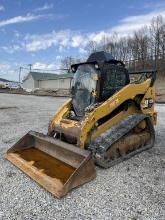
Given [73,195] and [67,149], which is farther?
[67,149]

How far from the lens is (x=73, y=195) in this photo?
4.23 meters

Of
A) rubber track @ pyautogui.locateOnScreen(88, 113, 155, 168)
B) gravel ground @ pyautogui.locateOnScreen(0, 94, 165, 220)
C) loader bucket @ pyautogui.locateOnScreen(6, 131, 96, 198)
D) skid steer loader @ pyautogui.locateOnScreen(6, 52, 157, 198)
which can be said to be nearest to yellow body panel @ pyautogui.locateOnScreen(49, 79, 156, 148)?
skid steer loader @ pyautogui.locateOnScreen(6, 52, 157, 198)

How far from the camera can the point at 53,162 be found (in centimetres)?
527

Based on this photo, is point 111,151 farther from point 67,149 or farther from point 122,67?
point 122,67

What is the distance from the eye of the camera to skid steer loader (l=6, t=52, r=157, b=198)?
16.1ft

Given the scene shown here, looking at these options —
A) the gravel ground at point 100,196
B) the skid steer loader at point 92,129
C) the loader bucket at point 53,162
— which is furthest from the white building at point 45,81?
the gravel ground at point 100,196

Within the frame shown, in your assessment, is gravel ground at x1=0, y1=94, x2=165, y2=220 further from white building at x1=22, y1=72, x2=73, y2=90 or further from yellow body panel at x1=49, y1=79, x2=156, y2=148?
white building at x1=22, y1=72, x2=73, y2=90

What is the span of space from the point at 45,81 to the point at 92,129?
65.1 meters

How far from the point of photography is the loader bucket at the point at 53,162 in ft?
14.3

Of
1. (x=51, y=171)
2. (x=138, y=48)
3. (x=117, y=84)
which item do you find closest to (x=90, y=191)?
(x=51, y=171)

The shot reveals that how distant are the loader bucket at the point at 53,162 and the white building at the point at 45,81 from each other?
55834 mm

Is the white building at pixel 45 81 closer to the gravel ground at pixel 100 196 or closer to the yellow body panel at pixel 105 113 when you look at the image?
the yellow body panel at pixel 105 113

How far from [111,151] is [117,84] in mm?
1521

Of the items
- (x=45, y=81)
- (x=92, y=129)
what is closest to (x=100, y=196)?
(x=92, y=129)
